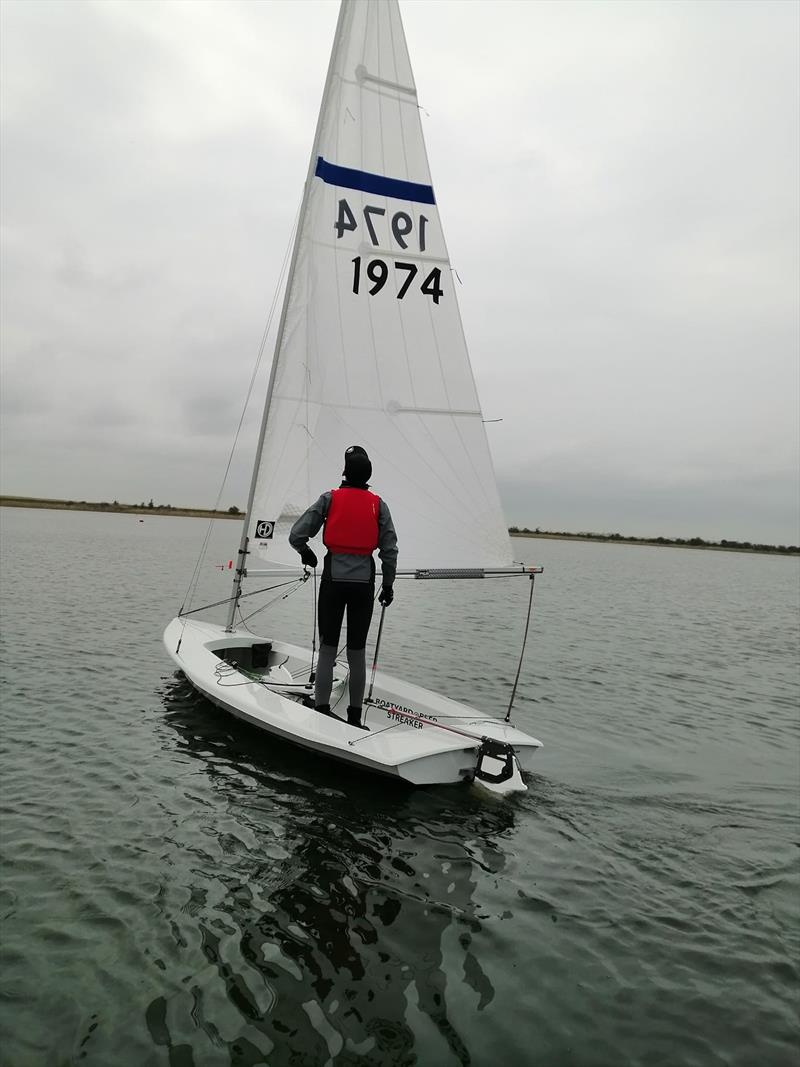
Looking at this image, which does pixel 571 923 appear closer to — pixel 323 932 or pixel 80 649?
pixel 323 932

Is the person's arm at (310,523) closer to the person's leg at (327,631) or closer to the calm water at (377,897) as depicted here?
the person's leg at (327,631)

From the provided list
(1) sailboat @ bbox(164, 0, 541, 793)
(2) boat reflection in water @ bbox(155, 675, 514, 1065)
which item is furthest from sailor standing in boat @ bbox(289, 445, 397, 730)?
(1) sailboat @ bbox(164, 0, 541, 793)

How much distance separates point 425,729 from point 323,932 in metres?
2.74

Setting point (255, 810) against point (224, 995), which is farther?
point (255, 810)

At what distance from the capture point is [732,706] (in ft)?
38.8

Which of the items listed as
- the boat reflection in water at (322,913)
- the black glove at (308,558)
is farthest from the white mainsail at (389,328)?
the boat reflection in water at (322,913)

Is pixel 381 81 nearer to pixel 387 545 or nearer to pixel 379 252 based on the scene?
pixel 379 252

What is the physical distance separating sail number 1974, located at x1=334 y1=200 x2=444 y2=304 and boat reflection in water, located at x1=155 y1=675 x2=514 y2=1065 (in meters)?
5.63

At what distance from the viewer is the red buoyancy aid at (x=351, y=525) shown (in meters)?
6.47

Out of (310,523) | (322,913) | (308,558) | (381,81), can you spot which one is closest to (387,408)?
(310,523)

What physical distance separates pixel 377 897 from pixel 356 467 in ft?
12.3

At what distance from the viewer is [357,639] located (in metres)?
6.75

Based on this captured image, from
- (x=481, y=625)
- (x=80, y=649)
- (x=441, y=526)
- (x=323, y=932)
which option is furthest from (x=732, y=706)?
(x=80, y=649)

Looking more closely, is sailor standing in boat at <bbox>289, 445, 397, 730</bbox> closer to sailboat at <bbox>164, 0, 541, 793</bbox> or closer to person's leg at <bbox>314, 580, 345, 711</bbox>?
person's leg at <bbox>314, 580, 345, 711</bbox>
